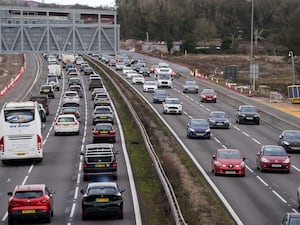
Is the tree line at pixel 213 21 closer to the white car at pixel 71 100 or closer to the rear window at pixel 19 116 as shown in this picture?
→ the white car at pixel 71 100

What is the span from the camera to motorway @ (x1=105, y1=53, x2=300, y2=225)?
88.8 feet

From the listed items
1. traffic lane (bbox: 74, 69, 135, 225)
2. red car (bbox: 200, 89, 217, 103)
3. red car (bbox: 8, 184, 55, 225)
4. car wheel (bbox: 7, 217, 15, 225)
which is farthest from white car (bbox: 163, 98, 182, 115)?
car wheel (bbox: 7, 217, 15, 225)

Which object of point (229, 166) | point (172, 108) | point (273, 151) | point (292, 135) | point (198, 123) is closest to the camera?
point (229, 166)

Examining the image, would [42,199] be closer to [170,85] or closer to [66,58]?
[170,85]

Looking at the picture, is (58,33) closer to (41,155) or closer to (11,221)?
(41,155)

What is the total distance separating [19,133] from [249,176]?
11.2 m

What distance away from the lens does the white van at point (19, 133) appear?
37.8 metres

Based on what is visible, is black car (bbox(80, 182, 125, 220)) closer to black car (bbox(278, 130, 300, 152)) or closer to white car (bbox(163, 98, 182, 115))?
black car (bbox(278, 130, 300, 152))

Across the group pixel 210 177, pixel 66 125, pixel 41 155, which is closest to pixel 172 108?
pixel 66 125

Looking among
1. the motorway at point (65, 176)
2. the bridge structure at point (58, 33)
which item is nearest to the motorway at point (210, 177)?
the motorway at point (65, 176)

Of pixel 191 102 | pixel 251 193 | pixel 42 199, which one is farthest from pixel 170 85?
pixel 42 199

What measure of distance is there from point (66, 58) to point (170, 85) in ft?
145

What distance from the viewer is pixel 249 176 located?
114 ft

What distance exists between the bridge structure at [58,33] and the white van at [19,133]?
595 cm
